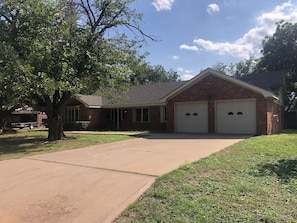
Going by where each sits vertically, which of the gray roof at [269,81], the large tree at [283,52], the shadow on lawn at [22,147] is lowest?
the shadow on lawn at [22,147]

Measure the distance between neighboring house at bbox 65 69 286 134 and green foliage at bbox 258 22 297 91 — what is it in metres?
10.4

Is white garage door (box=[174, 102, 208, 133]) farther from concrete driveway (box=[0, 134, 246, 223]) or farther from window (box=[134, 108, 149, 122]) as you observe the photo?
concrete driveway (box=[0, 134, 246, 223])

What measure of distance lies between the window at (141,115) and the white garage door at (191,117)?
4.60 meters

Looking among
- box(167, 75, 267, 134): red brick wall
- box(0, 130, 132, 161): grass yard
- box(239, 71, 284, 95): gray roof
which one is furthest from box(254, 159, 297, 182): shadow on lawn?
box(239, 71, 284, 95): gray roof

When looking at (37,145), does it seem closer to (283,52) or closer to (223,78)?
(223,78)

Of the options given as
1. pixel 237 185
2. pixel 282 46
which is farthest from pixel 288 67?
pixel 237 185

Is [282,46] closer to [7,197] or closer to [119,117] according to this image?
[119,117]

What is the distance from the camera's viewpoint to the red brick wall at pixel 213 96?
57.1 feet

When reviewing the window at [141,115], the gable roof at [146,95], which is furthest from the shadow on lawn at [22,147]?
the window at [141,115]

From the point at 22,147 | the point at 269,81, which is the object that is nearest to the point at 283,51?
the point at 269,81

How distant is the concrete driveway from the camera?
4.69 meters

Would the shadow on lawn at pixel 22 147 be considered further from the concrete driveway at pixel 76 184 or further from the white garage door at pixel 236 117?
the white garage door at pixel 236 117

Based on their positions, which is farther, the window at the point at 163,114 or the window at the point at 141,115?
the window at the point at 141,115

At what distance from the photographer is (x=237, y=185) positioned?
575 centimetres
